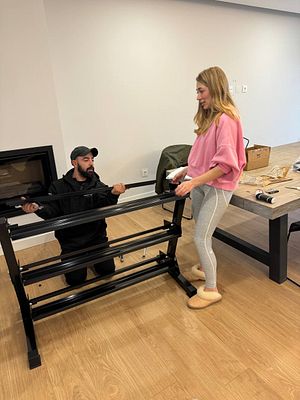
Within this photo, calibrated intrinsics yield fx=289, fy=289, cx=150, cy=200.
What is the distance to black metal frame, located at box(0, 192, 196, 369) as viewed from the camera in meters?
1.34

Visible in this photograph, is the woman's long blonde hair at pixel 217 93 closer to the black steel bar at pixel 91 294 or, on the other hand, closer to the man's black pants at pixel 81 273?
the black steel bar at pixel 91 294

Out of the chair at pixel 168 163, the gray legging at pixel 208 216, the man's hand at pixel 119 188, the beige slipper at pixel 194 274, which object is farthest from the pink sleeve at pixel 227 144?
the chair at pixel 168 163

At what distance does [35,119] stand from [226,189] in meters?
1.85

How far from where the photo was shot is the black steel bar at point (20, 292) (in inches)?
51.5

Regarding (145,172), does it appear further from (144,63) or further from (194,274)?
(194,274)

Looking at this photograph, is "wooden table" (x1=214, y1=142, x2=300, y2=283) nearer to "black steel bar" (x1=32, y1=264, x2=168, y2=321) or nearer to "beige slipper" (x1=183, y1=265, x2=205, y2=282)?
"beige slipper" (x1=183, y1=265, x2=205, y2=282)

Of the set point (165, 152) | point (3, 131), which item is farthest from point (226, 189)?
point (3, 131)

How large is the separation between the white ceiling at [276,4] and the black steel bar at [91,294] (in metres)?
3.63

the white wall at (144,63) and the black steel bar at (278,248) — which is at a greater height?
the white wall at (144,63)

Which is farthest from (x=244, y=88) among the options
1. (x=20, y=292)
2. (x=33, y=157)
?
(x=20, y=292)

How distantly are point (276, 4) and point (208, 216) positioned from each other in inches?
154

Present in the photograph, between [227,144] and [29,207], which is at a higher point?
[227,144]

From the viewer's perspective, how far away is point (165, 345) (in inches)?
63.1

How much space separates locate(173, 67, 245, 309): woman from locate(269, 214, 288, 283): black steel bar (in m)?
0.47
